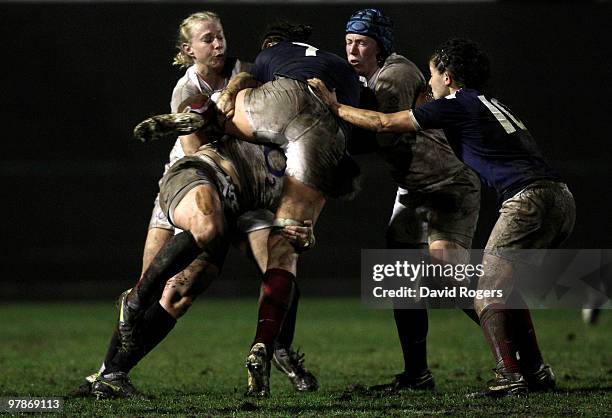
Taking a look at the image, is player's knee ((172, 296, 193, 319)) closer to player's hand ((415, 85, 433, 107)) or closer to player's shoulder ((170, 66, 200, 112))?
player's shoulder ((170, 66, 200, 112))

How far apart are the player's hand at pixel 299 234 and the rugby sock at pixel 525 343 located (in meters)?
1.22

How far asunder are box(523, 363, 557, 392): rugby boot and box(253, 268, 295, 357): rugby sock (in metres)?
1.39

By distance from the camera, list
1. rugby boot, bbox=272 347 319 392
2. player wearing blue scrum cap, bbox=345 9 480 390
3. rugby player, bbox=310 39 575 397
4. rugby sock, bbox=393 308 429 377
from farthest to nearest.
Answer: player wearing blue scrum cap, bbox=345 9 480 390 → rugby sock, bbox=393 308 429 377 → rugby boot, bbox=272 347 319 392 → rugby player, bbox=310 39 575 397

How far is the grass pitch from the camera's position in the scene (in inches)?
195

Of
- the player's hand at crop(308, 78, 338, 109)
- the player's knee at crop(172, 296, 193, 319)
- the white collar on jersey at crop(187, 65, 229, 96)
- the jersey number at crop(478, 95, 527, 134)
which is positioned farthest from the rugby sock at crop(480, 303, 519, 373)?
the white collar on jersey at crop(187, 65, 229, 96)

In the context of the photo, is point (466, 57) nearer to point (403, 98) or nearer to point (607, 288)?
point (403, 98)

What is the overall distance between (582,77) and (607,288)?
3.67m

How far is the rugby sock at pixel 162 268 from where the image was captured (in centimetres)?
495

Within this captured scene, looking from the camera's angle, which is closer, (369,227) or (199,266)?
(199,266)

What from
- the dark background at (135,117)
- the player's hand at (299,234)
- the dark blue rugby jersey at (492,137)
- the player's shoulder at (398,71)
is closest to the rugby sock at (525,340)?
the dark blue rugby jersey at (492,137)

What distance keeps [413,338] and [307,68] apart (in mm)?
1653

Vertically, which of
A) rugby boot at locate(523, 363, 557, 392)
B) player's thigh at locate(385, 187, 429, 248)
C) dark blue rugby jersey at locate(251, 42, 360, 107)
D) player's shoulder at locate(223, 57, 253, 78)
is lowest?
rugby boot at locate(523, 363, 557, 392)

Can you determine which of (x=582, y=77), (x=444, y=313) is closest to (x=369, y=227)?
(x=444, y=313)

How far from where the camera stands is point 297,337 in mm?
9000
